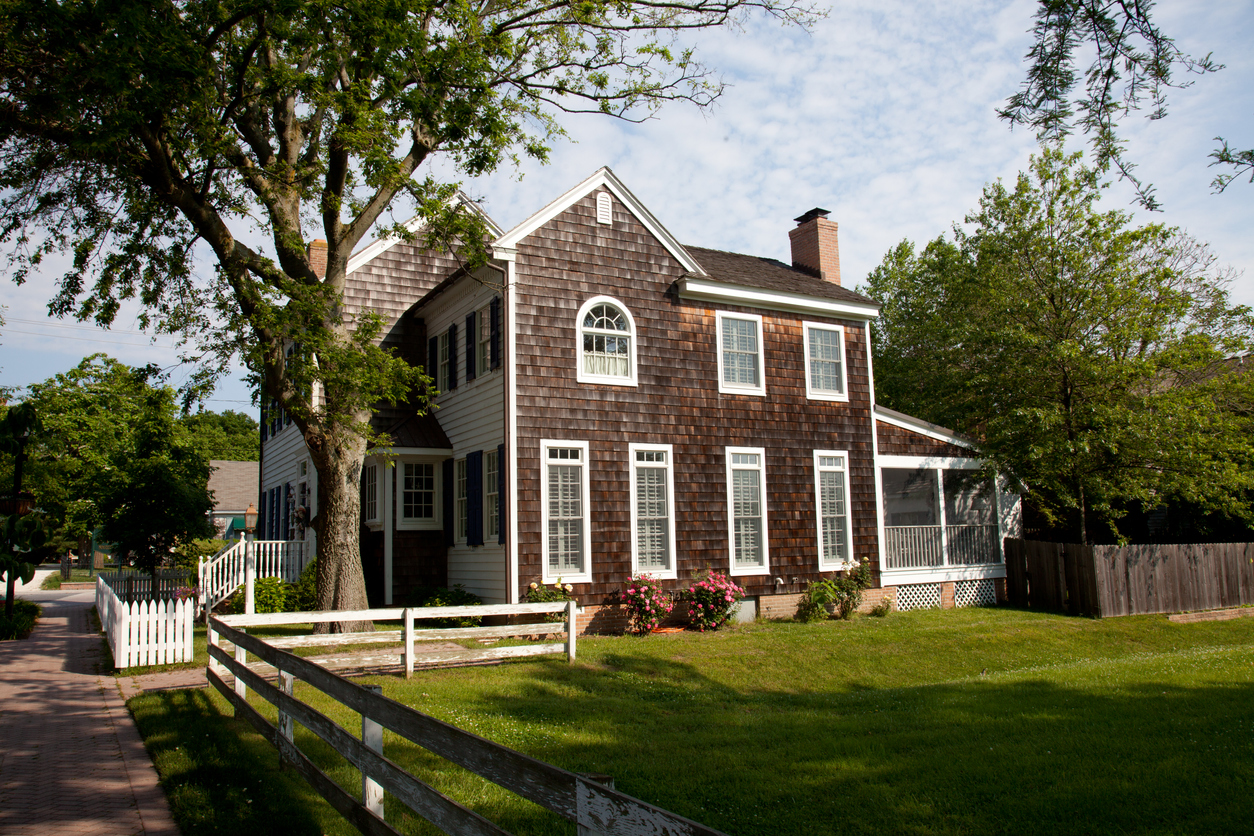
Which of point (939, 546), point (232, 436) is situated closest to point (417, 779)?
point (939, 546)

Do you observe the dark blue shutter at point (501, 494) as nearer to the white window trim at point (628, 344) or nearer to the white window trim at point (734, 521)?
the white window trim at point (628, 344)

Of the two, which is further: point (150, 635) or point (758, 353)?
point (758, 353)

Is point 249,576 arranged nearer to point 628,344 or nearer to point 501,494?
point 501,494

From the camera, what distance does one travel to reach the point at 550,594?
571 inches

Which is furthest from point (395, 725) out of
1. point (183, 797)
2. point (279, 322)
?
point (279, 322)

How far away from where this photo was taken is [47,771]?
6.95 meters

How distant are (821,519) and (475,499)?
7299 millimetres

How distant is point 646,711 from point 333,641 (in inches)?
155

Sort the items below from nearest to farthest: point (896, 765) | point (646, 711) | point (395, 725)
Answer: point (395, 725), point (896, 765), point (646, 711)

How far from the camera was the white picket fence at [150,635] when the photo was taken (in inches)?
463

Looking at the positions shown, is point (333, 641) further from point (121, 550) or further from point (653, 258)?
point (121, 550)

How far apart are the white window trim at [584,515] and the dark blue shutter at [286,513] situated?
993cm

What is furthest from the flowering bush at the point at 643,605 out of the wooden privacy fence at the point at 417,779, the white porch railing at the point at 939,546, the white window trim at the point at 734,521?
the wooden privacy fence at the point at 417,779

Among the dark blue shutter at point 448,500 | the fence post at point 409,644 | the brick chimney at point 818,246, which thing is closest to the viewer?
the fence post at point 409,644
